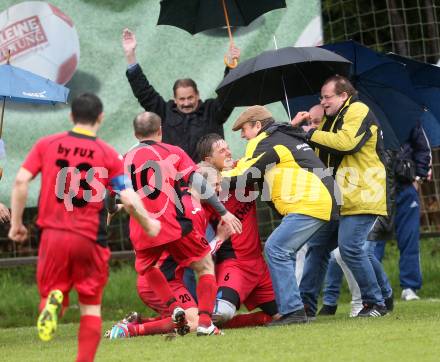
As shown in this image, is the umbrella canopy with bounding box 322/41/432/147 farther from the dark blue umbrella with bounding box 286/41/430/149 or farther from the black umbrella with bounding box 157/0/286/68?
the black umbrella with bounding box 157/0/286/68

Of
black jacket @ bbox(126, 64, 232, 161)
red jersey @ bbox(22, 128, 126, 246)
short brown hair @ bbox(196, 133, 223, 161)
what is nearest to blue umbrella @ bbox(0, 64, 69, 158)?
short brown hair @ bbox(196, 133, 223, 161)

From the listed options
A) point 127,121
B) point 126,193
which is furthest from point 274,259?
point 127,121

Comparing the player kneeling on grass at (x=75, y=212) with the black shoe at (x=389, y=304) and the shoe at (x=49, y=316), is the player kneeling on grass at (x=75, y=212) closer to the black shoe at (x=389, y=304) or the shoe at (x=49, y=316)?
the shoe at (x=49, y=316)

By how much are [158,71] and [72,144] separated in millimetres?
5629

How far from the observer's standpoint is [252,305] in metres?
8.93

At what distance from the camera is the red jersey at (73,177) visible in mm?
5949

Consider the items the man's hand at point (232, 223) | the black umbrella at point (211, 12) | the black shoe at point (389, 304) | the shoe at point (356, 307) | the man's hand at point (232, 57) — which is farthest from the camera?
the black umbrella at point (211, 12)

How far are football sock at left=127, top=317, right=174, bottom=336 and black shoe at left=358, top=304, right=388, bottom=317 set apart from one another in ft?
5.40

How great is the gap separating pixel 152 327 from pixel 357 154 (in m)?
2.19

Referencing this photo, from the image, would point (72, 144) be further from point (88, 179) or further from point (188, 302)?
point (188, 302)

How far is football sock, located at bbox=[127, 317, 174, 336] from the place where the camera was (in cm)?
842

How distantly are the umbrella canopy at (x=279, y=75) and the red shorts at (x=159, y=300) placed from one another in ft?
5.74

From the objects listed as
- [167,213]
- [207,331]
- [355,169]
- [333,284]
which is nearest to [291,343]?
[207,331]

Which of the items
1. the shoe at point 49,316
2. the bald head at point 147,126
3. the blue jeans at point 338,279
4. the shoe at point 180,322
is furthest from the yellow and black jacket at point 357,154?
the shoe at point 49,316
